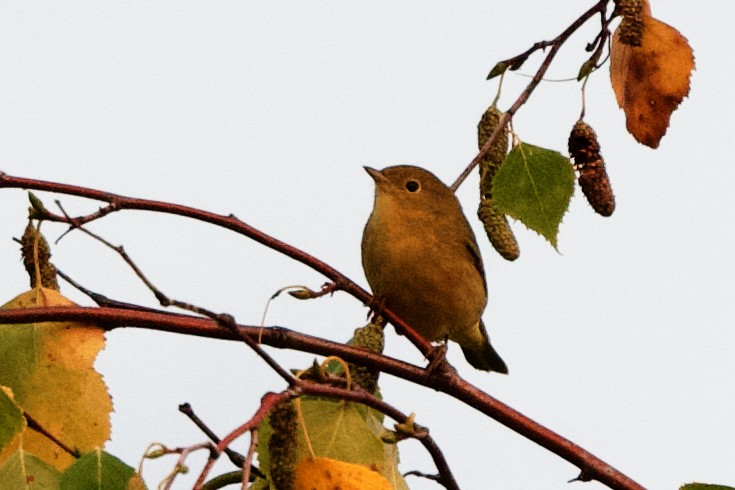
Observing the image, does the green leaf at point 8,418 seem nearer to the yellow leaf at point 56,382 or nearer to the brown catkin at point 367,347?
the yellow leaf at point 56,382

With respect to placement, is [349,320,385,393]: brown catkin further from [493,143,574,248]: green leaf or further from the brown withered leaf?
the brown withered leaf

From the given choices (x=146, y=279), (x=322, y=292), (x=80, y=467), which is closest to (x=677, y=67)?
(x=322, y=292)

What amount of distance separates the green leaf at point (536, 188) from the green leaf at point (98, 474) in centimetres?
152

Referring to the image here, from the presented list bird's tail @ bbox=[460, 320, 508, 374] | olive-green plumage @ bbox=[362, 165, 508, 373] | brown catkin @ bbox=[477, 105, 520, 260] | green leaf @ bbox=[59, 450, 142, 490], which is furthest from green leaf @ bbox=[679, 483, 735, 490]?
bird's tail @ bbox=[460, 320, 508, 374]

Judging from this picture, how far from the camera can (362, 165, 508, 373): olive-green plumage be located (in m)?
4.78

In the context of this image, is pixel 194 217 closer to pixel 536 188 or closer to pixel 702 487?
pixel 536 188

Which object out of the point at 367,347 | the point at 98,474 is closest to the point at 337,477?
the point at 98,474

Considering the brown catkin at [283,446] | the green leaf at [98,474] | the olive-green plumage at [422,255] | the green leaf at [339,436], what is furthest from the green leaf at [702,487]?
the olive-green plumage at [422,255]

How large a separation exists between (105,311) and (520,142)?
1397 mm

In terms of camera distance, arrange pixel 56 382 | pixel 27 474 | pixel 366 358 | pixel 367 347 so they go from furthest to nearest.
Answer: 1. pixel 367 347
2. pixel 366 358
3. pixel 56 382
4. pixel 27 474

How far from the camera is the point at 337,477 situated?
8.01ft

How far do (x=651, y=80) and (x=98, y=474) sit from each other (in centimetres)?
208

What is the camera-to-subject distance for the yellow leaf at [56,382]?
2955 mm

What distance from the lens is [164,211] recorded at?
3283 millimetres
